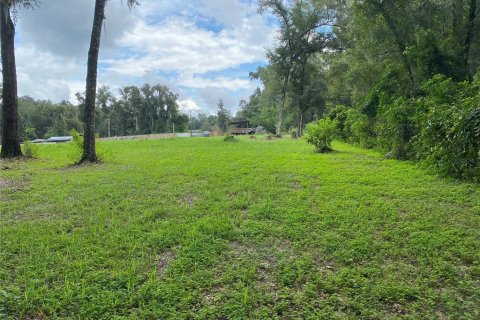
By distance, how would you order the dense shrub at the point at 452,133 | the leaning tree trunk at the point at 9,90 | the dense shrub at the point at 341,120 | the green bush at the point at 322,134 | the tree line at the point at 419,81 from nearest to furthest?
the dense shrub at the point at 452,133 → the tree line at the point at 419,81 → the leaning tree trunk at the point at 9,90 → the green bush at the point at 322,134 → the dense shrub at the point at 341,120

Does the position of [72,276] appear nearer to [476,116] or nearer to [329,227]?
[329,227]

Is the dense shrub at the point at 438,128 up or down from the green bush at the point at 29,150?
up

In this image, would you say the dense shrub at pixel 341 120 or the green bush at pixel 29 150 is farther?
the dense shrub at pixel 341 120

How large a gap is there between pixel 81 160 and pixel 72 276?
6.55 m

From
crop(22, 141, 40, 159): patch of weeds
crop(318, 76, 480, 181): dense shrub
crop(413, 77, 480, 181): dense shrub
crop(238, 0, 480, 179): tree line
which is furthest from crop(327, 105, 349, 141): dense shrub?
crop(22, 141, 40, 159): patch of weeds

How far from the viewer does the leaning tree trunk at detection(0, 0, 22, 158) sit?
9.57 metres

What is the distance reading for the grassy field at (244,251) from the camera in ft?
7.38

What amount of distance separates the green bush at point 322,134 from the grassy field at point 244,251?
469 centimetres

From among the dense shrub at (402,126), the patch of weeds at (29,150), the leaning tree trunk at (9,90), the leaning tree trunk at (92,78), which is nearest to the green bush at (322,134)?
the dense shrub at (402,126)

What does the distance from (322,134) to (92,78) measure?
6.93 metres

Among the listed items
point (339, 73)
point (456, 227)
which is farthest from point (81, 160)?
point (339, 73)

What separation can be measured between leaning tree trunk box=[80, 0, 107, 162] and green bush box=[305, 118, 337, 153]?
21.4 feet

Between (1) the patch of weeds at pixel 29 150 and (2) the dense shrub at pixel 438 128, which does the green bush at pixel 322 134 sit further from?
(1) the patch of weeds at pixel 29 150

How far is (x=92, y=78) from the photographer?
8422 mm
